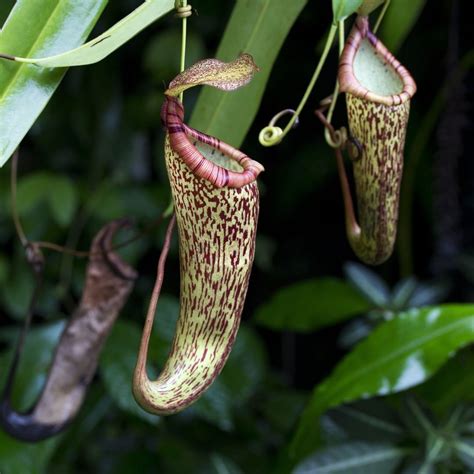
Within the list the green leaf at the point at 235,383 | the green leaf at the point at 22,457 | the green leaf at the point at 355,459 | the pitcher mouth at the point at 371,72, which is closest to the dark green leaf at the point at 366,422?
the green leaf at the point at 355,459

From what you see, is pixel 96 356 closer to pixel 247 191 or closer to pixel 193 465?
pixel 247 191

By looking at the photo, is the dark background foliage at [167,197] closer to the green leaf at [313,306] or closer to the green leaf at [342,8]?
the green leaf at [313,306]

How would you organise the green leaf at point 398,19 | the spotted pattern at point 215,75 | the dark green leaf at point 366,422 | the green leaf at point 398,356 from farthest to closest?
the dark green leaf at point 366,422 < the green leaf at point 398,356 < the green leaf at point 398,19 < the spotted pattern at point 215,75

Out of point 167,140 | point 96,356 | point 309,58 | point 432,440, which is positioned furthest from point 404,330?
point 309,58

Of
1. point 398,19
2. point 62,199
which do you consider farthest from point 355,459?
point 62,199

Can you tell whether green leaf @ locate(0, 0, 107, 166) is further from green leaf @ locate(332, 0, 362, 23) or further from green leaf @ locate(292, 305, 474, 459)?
green leaf @ locate(292, 305, 474, 459)

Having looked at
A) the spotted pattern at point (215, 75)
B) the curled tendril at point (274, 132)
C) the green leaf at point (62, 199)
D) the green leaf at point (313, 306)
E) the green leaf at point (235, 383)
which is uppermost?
the spotted pattern at point (215, 75)
